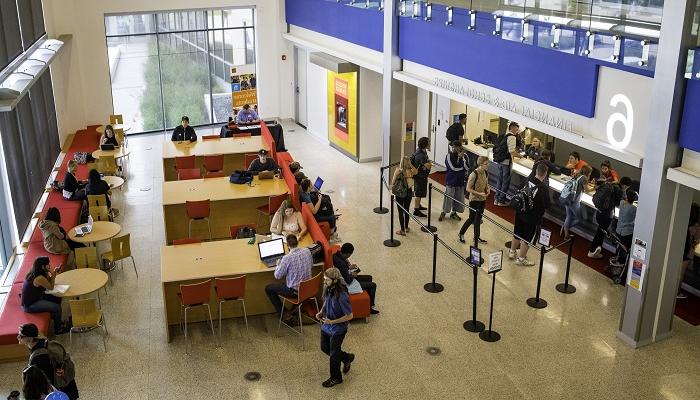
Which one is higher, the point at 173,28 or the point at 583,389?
the point at 173,28

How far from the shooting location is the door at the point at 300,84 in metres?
19.4

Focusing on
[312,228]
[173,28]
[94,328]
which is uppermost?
[173,28]

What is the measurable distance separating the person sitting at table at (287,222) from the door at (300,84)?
9.65 m

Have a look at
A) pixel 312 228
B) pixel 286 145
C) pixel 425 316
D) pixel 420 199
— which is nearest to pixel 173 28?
pixel 286 145

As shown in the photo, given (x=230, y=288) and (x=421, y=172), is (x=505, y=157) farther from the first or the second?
(x=230, y=288)

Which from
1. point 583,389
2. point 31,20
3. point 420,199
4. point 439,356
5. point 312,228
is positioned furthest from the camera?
point 31,20

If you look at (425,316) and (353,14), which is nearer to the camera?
(425,316)

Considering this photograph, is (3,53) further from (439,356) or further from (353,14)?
(439,356)

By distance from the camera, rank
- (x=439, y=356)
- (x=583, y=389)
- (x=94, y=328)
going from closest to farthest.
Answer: (x=583, y=389)
(x=439, y=356)
(x=94, y=328)

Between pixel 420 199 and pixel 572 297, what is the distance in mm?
3817

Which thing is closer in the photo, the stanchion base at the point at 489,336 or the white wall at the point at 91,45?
the stanchion base at the point at 489,336

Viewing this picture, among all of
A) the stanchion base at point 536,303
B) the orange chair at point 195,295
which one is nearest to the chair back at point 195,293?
the orange chair at point 195,295

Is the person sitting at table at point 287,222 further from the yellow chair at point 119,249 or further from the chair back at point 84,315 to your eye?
the chair back at point 84,315

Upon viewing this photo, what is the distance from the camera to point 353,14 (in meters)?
15.2
